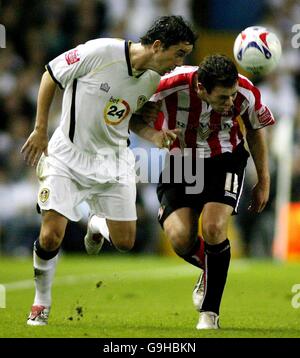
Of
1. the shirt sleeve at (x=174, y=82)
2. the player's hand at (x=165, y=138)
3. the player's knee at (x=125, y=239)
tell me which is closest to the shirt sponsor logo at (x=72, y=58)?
the shirt sleeve at (x=174, y=82)

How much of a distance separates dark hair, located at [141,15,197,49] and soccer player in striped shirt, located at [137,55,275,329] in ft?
0.69

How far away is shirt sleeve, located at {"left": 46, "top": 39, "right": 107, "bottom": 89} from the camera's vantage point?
6746mm

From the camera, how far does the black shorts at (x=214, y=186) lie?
6914 millimetres

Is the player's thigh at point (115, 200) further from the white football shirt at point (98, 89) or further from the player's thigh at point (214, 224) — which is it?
the player's thigh at point (214, 224)

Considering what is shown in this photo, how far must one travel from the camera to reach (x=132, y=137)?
506 inches

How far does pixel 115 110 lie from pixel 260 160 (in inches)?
42.4

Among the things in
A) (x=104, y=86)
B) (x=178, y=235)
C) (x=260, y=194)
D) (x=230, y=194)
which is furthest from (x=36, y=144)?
(x=260, y=194)

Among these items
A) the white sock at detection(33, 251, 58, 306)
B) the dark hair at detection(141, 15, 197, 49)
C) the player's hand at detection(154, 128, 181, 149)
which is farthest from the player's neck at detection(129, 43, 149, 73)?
the white sock at detection(33, 251, 58, 306)

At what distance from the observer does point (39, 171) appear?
6.89 meters

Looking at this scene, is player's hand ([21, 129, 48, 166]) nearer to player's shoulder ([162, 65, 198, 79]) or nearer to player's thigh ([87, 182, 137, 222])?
player's thigh ([87, 182, 137, 222])

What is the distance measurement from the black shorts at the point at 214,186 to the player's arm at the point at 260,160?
113mm
